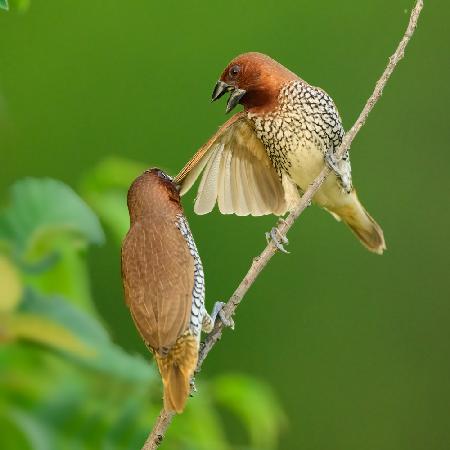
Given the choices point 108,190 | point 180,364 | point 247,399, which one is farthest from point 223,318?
point 108,190

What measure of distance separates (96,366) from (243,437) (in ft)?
16.1

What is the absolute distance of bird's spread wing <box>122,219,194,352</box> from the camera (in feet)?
7.30

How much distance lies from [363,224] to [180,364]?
1.38 meters

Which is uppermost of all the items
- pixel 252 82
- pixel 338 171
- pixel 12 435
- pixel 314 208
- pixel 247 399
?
pixel 252 82

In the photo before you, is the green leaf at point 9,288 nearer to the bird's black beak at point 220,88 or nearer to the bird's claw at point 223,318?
the bird's claw at point 223,318

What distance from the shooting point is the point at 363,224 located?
3494 millimetres

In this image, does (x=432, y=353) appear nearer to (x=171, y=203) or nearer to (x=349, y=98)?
(x=349, y=98)

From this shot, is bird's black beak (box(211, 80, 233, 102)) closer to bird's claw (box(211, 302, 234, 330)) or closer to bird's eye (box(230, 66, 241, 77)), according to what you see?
bird's eye (box(230, 66, 241, 77))

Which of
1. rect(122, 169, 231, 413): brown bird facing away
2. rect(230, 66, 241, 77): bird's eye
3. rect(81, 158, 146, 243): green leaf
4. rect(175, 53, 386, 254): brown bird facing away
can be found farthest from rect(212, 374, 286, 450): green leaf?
rect(230, 66, 241, 77): bird's eye

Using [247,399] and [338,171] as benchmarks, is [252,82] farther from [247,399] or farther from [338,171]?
[247,399]

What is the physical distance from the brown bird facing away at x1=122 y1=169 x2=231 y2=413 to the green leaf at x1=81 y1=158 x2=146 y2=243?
4 cm

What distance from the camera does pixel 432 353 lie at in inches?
307

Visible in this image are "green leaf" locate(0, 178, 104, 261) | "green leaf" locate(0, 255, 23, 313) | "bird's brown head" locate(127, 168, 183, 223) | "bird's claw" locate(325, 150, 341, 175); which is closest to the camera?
"green leaf" locate(0, 255, 23, 313)

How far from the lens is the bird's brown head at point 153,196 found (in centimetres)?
258
